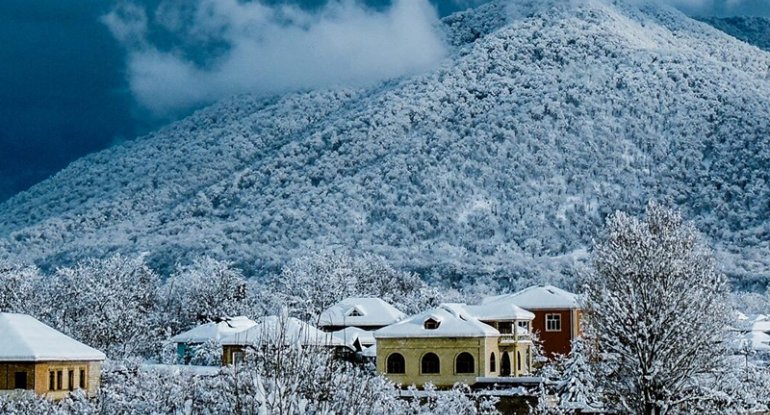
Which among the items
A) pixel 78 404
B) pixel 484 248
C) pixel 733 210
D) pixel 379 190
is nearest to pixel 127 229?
pixel 379 190

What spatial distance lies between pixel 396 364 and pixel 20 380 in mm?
19176

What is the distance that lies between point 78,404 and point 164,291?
86.3 m

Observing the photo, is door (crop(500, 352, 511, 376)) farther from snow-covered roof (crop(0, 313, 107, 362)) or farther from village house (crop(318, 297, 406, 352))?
snow-covered roof (crop(0, 313, 107, 362))

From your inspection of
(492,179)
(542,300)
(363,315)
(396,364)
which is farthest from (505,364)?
(492,179)

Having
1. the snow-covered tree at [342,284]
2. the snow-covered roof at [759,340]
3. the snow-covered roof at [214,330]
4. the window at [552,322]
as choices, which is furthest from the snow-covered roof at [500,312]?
the snow-covered tree at [342,284]

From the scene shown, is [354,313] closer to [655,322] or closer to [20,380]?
[20,380]

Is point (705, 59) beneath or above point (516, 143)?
above

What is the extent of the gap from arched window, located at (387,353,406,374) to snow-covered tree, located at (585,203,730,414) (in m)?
22.8

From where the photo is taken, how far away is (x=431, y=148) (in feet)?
580

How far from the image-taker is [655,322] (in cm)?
3803

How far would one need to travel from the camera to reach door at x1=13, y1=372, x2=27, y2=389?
4834cm

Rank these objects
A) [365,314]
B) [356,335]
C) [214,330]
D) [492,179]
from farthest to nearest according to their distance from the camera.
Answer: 1. [492,179]
2. [365,314]
3. [214,330]
4. [356,335]

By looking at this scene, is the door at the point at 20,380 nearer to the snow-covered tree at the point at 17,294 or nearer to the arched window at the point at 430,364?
the arched window at the point at 430,364

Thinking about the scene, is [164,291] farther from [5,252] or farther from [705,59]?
[705,59]
